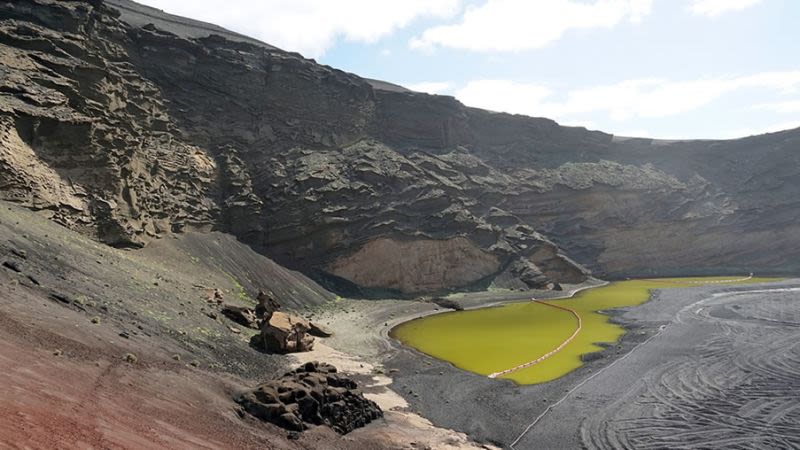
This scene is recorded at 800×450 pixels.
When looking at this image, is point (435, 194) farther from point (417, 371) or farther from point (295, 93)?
point (417, 371)

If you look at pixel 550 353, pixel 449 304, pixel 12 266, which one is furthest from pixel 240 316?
pixel 449 304

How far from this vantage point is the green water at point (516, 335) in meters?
28.3

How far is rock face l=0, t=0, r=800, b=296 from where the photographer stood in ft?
112

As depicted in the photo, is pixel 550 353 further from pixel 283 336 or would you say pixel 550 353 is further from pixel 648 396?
pixel 283 336

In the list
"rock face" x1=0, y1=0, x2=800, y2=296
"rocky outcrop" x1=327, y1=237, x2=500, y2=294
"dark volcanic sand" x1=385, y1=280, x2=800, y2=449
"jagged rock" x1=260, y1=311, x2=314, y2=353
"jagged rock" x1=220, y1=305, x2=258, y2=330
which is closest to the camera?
"dark volcanic sand" x1=385, y1=280, x2=800, y2=449

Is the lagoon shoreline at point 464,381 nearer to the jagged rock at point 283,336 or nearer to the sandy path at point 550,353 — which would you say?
the sandy path at point 550,353

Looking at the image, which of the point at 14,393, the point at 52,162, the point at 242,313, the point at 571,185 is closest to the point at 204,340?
the point at 242,313

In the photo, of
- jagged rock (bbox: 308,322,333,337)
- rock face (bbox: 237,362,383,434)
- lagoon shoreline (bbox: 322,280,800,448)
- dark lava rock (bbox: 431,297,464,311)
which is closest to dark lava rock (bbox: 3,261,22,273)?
rock face (bbox: 237,362,383,434)

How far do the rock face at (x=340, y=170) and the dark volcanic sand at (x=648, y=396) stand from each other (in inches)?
875

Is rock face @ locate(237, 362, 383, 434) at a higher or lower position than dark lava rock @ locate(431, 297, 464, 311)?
higher

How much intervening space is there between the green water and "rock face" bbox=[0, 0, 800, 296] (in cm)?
987

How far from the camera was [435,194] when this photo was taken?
58.9 metres

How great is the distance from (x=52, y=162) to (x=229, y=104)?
23.9 meters

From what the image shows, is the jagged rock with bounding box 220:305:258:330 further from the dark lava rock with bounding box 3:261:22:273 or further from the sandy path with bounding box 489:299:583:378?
the sandy path with bounding box 489:299:583:378
